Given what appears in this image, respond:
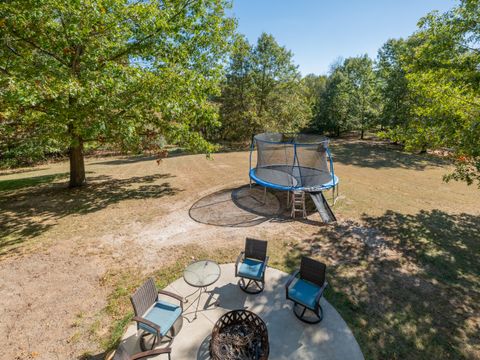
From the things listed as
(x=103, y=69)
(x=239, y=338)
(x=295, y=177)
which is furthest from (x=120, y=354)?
(x=295, y=177)

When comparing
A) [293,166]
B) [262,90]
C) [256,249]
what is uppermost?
[262,90]

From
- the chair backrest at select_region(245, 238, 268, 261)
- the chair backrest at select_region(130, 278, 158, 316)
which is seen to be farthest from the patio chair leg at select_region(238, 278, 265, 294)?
the chair backrest at select_region(130, 278, 158, 316)

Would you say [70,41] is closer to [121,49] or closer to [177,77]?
[121,49]

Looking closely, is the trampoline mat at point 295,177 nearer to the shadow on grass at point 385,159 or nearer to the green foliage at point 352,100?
the shadow on grass at point 385,159

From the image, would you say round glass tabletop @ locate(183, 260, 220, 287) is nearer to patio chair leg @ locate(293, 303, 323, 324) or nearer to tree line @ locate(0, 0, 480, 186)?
patio chair leg @ locate(293, 303, 323, 324)

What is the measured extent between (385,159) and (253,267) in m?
23.5

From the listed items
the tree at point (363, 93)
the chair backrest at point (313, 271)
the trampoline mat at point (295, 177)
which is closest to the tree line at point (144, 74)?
the trampoline mat at point (295, 177)

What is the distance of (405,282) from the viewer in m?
6.21

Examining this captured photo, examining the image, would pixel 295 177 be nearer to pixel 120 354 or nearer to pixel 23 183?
pixel 120 354

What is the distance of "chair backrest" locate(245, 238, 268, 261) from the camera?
6.05m

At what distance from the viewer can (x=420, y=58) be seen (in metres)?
8.82

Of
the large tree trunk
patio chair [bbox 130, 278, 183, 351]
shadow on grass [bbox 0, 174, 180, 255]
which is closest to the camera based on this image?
patio chair [bbox 130, 278, 183, 351]

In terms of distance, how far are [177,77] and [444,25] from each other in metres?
10.7

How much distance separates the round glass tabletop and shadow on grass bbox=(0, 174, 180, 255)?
6.59m
